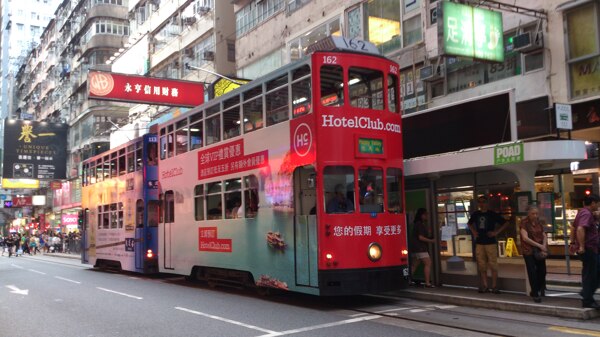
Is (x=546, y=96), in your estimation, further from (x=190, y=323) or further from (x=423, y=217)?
(x=190, y=323)

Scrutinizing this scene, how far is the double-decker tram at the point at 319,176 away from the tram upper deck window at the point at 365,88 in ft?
0.07

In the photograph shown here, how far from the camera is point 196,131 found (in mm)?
13578

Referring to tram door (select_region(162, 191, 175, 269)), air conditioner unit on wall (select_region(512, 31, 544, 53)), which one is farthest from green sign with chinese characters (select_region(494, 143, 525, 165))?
tram door (select_region(162, 191, 175, 269))

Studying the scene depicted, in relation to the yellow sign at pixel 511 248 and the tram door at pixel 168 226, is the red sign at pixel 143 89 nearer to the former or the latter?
the tram door at pixel 168 226

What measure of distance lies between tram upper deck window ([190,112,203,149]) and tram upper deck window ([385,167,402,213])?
508 cm

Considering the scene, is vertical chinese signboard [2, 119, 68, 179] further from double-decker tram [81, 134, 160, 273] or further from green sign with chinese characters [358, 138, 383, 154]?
green sign with chinese characters [358, 138, 383, 154]

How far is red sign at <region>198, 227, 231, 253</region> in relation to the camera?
479 inches

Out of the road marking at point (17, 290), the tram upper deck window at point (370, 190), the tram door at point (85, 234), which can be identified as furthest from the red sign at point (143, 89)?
the tram upper deck window at point (370, 190)

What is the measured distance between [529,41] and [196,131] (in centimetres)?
896

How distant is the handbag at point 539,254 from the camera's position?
9.26m

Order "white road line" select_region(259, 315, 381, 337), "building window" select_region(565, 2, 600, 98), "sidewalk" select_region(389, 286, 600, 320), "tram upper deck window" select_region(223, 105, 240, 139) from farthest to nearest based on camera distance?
"building window" select_region(565, 2, 600, 98), "tram upper deck window" select_region(223, 105, 240, 139), "sidewalk" select_region(389, 286, 600, 320), "white road line" select_region(259, 315, 381, 337)

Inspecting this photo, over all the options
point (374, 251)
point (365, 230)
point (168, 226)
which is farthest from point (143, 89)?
point (374, 251)

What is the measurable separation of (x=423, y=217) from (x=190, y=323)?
5.16m

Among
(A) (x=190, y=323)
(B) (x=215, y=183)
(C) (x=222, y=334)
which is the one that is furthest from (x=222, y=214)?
(C) (x=222, y=334)
